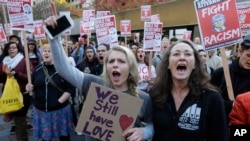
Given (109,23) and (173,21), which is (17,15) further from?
(173,21)

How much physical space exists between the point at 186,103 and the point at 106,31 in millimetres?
4922

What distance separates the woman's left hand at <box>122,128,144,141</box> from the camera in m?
2.16

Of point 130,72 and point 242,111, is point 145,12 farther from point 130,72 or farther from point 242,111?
point 242,111

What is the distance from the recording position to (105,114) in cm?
222

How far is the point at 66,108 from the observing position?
4.23 m

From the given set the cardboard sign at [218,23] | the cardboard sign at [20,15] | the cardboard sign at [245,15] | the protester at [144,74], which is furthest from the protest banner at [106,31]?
the cardboard sign at [218,23]

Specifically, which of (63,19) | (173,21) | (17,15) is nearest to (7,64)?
(17,15)

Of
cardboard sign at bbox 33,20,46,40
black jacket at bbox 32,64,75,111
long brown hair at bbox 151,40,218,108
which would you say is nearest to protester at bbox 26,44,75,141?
black jacket at bbox 32,64,75,111

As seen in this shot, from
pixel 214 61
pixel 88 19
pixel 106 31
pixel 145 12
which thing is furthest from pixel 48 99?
pixel 145 12

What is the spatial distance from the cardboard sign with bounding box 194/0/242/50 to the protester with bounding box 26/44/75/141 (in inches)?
74.6

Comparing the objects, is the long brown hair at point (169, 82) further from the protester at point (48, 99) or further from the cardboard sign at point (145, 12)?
the cardboard sign at point (145, 12)

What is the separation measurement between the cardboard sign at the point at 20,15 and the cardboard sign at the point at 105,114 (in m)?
3.48

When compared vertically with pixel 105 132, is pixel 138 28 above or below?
above

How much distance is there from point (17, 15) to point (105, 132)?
3.78 m
